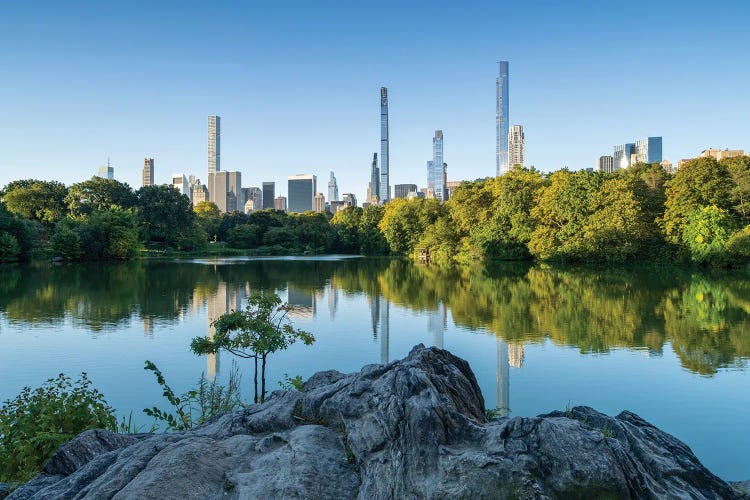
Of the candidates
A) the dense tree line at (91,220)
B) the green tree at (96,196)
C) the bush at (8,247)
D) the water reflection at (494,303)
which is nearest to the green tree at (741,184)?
the water reflection at (494,303)

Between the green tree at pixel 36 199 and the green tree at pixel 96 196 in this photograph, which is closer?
the green tree at pixel 36 199

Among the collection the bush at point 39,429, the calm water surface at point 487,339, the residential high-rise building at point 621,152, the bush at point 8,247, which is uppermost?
the residential high-rise building at point 621,152

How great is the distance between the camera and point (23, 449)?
5965 millimetres

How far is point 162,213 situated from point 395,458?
77606 millimetres

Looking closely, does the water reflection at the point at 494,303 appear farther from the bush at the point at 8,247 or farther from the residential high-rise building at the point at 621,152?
the residential high-rise building at the point at 621,152

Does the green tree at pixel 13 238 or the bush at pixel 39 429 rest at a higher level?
the green tree at pixel 13 238

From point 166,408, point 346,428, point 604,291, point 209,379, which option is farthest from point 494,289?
point 346,428

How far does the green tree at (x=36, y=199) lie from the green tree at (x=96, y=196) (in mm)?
Answer: 1695

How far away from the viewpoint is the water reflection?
17125 mm

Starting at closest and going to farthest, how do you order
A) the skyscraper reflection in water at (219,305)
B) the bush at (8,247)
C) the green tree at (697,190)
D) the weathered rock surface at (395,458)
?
the weathered rock surface at (395,458)
the skyscraper reflection in water at (219,305)
the green tree at (697,190)
the bush at (8,247)

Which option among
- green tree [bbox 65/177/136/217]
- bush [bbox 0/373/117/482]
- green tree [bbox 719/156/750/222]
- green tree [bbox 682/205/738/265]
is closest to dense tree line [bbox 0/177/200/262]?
green tree [bbox 65/177/136/217]

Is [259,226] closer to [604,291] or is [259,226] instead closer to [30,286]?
[30,286]

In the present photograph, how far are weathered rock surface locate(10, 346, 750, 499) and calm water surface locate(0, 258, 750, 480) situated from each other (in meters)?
5.17

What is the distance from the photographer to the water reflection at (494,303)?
17.1 metres
